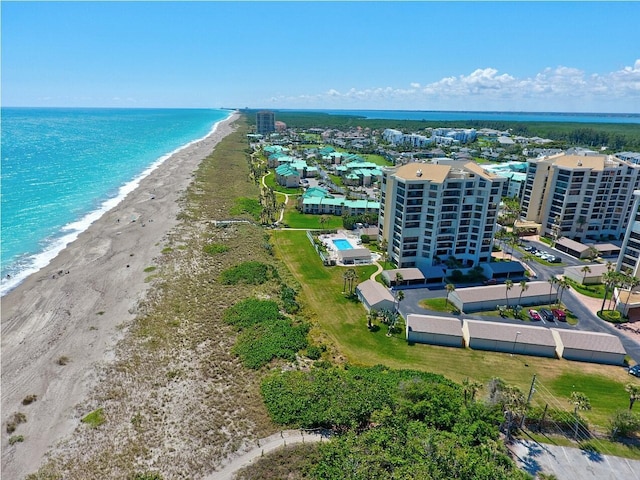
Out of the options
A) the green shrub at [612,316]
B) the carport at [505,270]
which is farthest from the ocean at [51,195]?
the green shrub at [612,316]

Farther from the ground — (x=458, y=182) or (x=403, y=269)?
(x=458, y=182)

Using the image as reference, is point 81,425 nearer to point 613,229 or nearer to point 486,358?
point 486,358

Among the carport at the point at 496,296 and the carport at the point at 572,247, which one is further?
the carport at the point at 572,247

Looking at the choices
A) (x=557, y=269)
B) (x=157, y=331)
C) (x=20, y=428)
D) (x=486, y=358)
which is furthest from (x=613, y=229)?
(x=20, y=428)

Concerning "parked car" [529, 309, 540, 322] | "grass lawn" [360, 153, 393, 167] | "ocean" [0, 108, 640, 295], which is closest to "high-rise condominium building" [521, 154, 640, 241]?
"parked car" [529, 309, 540, 322]

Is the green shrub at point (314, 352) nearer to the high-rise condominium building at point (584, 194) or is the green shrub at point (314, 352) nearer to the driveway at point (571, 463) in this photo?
the driveway at point (571, 463)

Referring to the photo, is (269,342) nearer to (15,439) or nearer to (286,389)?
(286,389)
